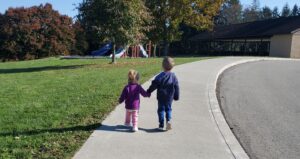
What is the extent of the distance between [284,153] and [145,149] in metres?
2.15

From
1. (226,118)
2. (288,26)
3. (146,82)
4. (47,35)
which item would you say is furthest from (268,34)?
(226,118)

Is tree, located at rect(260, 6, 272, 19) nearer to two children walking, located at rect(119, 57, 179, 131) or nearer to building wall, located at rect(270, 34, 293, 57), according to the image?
building wall, located at rect(270, 34, 293, 57)

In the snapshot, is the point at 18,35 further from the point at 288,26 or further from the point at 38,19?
the point at 288,26

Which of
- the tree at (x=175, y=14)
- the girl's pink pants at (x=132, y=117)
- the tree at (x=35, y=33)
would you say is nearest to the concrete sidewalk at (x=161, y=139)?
the girl's pink pants at (x=132, y=117)

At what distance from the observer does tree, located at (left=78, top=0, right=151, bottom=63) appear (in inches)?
851

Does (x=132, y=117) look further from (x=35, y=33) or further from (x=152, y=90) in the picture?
(x=35, y=33)

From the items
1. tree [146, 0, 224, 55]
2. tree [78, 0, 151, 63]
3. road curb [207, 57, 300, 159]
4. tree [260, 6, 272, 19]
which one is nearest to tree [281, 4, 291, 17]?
tree [260, 6, 272, 19]

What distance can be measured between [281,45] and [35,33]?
83.3ft

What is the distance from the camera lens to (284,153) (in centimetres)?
652

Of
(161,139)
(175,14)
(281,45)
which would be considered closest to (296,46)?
(281,45)

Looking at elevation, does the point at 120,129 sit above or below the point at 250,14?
below

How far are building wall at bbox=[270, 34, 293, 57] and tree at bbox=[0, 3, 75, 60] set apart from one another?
72.5 ft

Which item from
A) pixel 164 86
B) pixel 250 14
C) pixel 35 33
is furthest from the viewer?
pixel 250 14

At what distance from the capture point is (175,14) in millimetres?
44812
